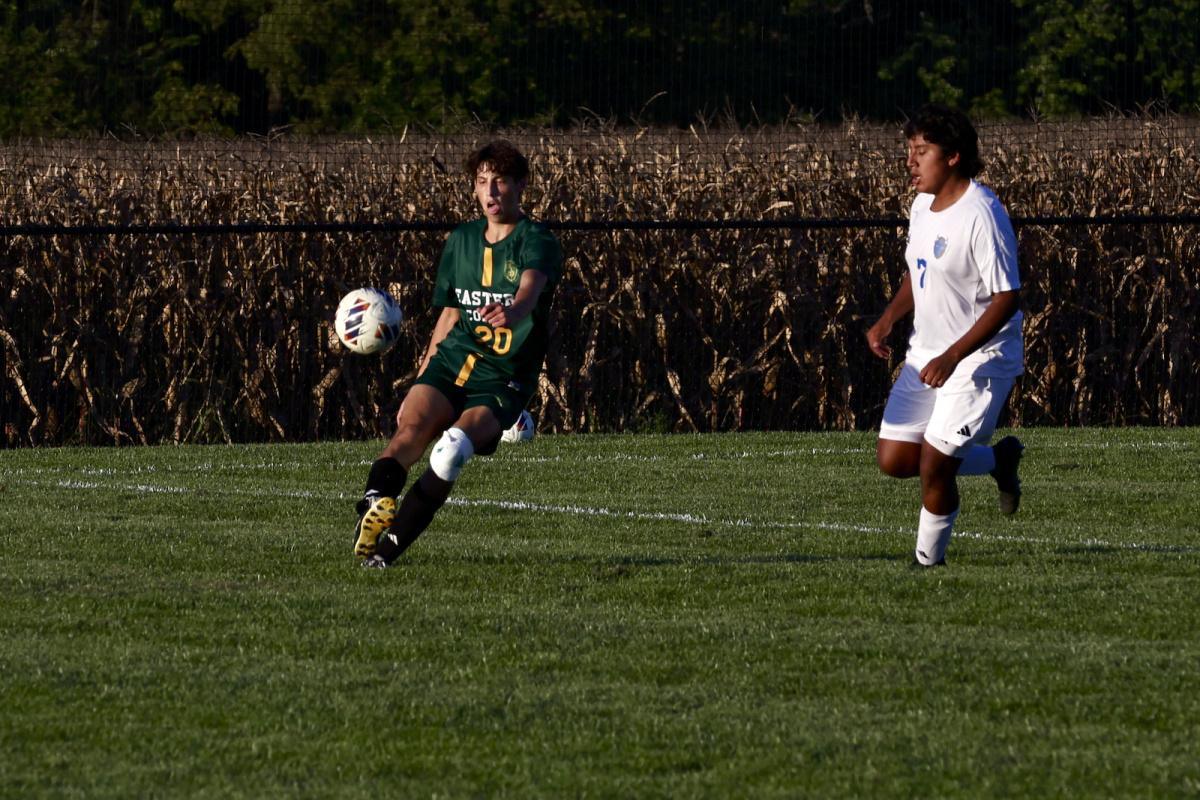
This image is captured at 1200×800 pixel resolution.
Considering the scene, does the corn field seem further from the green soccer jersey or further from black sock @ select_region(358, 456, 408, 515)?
black sock @ select_region(358, 456, 408, 515)

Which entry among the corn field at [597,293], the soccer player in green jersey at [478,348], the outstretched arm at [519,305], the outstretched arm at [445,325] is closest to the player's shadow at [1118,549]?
the soccer player in green jersey at [478,348]

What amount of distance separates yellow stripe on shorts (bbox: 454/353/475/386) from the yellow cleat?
2.22 feet

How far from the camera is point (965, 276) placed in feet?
29.7

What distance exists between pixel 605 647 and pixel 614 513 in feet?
14.2

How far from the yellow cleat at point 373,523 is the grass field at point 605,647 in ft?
0.46

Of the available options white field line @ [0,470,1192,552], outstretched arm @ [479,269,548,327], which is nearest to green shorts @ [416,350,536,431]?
outstretched arm @ [479,269,548,327]

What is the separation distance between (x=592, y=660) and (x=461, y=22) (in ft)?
103

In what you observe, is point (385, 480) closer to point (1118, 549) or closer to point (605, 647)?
point (605, 647)

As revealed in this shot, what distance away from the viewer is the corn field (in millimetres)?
17859

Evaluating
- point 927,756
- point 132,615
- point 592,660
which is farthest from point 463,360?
point 927,756

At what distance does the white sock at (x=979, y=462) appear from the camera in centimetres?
1020

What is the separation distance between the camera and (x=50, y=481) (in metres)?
13.6

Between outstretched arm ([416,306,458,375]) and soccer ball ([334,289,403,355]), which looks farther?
soccer ball ([334,289,403,355])

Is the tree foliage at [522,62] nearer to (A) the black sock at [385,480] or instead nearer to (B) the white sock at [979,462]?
(B) the white sock at [979,462]
